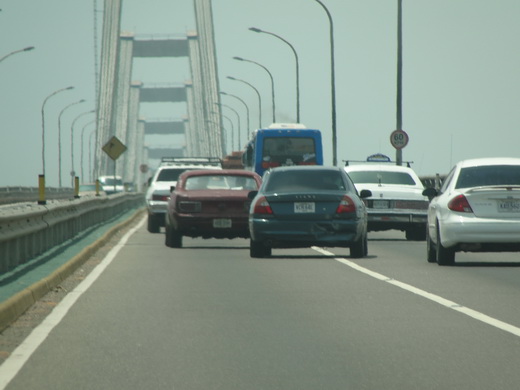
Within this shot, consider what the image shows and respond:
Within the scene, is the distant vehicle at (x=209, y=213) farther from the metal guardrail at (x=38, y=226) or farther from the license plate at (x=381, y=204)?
the license plate at (x=381, y=204)

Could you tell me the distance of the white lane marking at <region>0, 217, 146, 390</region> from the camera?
26.3 ft

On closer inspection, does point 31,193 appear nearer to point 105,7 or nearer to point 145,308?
point 105,7

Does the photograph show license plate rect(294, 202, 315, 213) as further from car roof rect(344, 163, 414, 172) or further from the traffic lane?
car roof rect(344, 163, 414, 172)

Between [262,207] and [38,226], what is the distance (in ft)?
12.3

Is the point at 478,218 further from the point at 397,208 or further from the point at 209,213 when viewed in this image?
the point at 397,208

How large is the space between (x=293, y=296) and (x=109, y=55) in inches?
3790

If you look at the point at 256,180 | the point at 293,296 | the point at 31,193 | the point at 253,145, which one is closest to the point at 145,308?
the point at 293,296

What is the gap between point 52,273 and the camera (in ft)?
48.4

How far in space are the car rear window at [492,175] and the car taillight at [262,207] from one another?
3018 millimetres

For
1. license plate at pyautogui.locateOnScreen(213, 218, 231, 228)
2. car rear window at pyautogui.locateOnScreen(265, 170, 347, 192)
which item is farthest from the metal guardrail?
car rear window at pyautogui.locateOnScreen(265, 170, 347, 192)

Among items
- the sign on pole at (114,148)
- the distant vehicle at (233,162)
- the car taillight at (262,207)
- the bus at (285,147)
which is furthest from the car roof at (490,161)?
the distant vehicle at (233,162)

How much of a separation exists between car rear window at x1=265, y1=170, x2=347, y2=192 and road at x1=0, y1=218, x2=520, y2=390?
93.6 inches

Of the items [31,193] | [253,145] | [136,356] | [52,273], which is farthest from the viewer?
[31,193]

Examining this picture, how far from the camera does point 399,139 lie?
136ft
